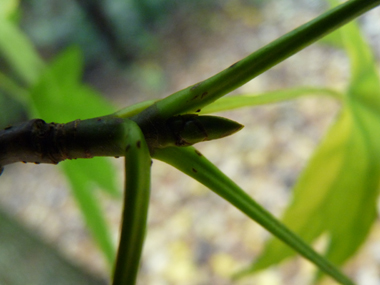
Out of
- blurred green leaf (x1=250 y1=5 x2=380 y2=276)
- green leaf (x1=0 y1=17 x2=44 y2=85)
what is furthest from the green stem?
green leaf (x1=0 y1=17 x2=44 y2=85)

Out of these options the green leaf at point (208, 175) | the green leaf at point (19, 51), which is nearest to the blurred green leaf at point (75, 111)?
the green leaf at point (19, 51)

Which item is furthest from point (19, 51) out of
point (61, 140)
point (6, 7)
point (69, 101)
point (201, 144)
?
point (201, 144)

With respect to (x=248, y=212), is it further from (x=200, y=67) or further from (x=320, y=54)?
(x=200, y=67)

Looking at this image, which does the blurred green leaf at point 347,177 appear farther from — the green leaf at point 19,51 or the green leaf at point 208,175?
the green leaf at point 19,51

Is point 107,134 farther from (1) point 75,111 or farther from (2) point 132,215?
(1) point 75,111

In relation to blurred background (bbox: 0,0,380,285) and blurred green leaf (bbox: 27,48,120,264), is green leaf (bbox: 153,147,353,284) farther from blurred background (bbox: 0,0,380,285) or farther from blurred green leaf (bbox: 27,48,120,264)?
blurred background (bbox: 0,0,380,285)

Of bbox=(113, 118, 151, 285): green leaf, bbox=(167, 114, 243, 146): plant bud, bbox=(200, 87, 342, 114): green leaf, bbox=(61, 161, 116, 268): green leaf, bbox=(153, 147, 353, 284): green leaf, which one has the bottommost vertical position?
bbox=(113, 118, 151, 285): green leaf

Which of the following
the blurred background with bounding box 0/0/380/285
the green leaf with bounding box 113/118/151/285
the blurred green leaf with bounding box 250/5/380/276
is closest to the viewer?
the green leaf with bounding box 113/118/151/285
